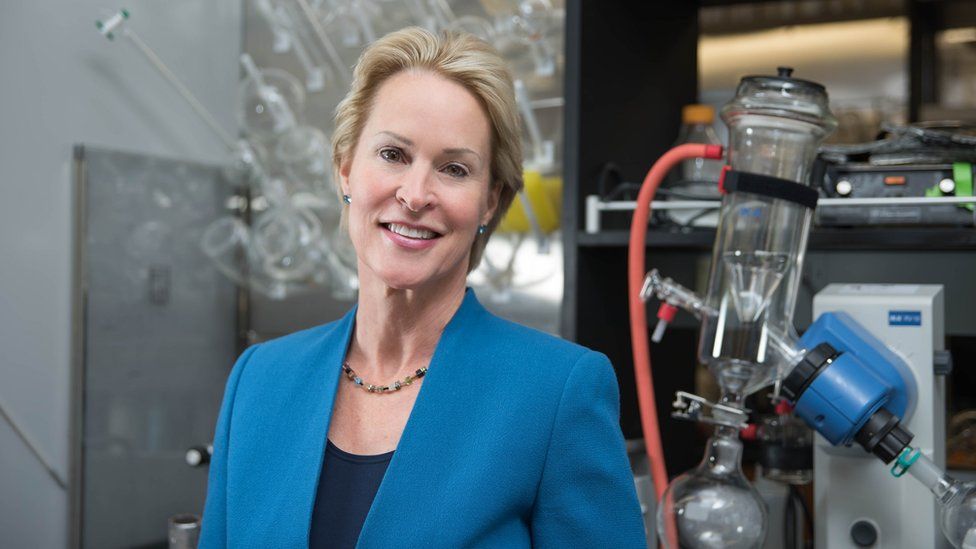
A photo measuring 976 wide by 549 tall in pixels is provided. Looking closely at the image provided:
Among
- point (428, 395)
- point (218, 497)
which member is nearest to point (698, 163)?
point (428, 395)

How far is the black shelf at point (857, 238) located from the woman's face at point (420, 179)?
0.63 m

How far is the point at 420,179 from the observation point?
1.19 metres

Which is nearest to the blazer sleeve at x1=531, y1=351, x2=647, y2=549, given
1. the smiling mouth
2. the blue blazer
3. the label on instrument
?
the blue blazer

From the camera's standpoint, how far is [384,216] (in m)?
1.21

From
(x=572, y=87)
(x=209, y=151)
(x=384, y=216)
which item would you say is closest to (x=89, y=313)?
(x=209, y=151)

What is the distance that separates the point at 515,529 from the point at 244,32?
2.24 metres

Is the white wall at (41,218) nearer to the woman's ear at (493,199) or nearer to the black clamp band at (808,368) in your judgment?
the woman's ear at (493,199)

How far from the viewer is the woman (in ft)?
3.81

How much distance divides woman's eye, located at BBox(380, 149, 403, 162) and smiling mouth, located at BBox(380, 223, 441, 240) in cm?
8

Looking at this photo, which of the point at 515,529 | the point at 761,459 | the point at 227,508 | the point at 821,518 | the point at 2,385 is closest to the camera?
the point at 515,529

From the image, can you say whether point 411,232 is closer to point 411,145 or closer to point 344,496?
point 411,145

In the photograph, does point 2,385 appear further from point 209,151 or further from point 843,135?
point 843,135

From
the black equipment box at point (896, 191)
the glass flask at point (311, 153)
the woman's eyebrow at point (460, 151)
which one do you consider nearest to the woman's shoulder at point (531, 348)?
the woman's eyebrow at point (460, 151)

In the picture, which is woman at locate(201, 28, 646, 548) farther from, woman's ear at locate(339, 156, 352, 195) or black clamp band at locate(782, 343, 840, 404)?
black clamp band at locate(782, 343, 840, 404)
